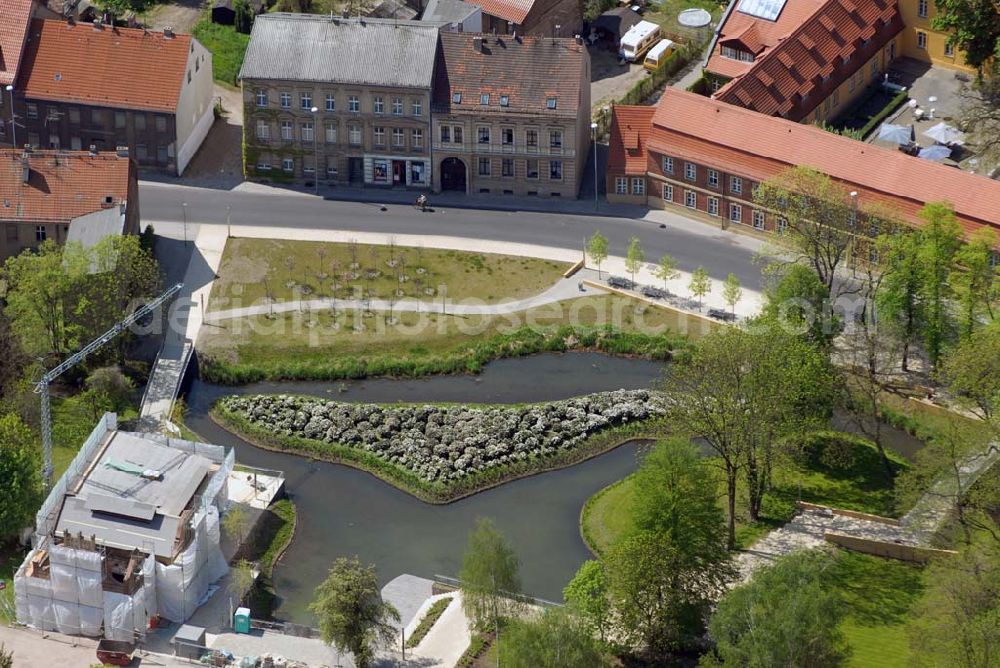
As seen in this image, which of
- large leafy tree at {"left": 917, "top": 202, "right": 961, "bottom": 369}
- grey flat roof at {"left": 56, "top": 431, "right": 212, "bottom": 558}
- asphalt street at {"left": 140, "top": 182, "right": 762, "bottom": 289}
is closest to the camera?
grey flat roof at {"left": 56, "top": 431, "right": 212, "bottom": 558}

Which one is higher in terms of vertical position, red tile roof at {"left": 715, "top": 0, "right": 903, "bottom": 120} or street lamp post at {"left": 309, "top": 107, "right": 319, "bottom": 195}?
red tile roof at {"left": 715, "top": 0, "right": 903, "bottom": 120}

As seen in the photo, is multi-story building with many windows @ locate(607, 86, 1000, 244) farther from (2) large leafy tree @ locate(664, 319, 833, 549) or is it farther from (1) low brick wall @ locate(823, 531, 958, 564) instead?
(1) low brick wall @ locate(823, 531, 958, 564)

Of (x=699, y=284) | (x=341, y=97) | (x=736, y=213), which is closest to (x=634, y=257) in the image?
(x=699, y=284)

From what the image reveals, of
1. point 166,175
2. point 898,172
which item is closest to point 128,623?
point 166,175

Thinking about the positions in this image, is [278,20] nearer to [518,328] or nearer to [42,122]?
[42,122]

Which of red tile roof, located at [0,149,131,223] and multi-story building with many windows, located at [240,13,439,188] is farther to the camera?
multi-story building with many windows, located at [240,13,439,188]

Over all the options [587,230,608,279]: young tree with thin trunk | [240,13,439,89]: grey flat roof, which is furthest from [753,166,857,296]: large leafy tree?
[240,13,439,89]: grey flat roof

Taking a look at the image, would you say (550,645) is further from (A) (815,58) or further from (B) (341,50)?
(A) (815,58)

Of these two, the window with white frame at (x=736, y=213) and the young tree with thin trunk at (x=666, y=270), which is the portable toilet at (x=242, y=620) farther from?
the window with white frame at (x=736, y=213)
